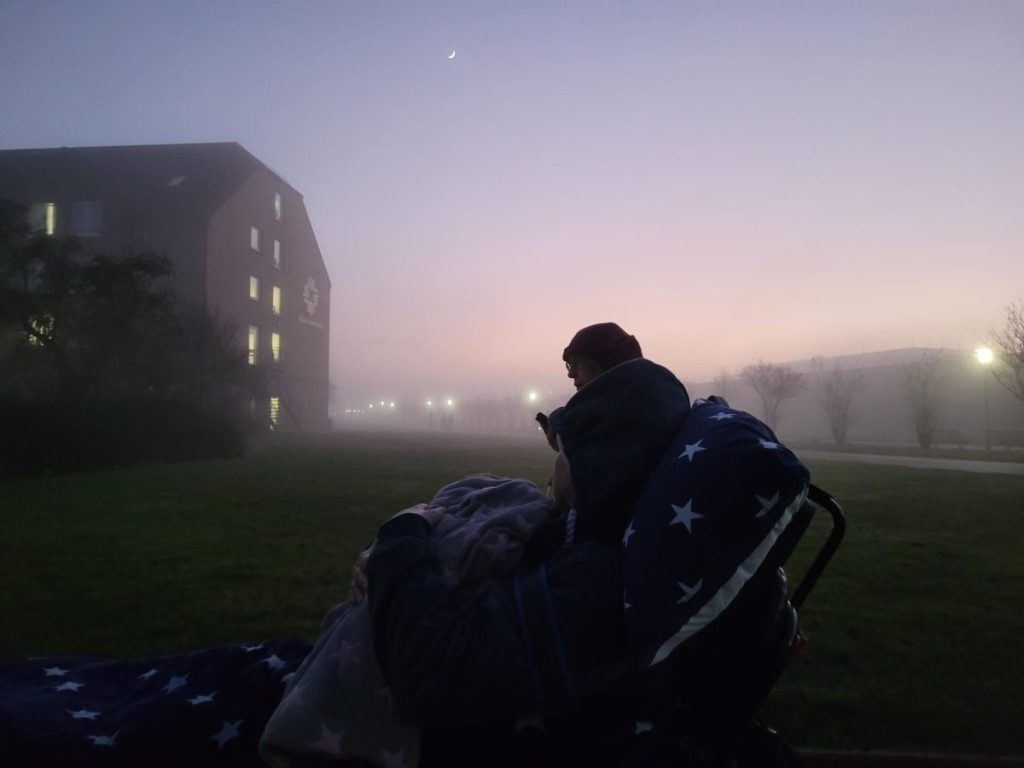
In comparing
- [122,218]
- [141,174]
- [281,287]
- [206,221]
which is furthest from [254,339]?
[141,174]

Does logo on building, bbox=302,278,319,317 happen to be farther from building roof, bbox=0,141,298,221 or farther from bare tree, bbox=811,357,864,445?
bare tree, bbox=811,357,864,445

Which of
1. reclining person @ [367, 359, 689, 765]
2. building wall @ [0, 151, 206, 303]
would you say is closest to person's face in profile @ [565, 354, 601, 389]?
reclining person @ [367, 359, 689, 765]

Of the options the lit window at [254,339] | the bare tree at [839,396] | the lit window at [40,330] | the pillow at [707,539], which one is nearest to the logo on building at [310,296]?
the lit window at [254,339]

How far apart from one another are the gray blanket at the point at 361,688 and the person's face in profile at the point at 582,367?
2.23 ft

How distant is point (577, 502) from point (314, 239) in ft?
149

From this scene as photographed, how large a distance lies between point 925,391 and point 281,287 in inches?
1402

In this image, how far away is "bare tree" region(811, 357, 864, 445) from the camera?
37625mm

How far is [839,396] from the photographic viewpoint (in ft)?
132

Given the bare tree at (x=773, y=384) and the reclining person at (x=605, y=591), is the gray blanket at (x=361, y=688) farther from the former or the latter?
the bare tree at (x=773, y=384)

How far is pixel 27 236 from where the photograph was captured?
18609 mm

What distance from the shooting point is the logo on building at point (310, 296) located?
41469 mm

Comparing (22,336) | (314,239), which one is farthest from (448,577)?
(314,239)

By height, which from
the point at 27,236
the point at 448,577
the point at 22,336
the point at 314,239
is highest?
the point at 314,239

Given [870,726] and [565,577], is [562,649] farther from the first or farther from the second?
[870,726]
